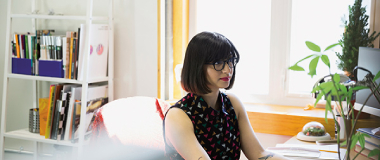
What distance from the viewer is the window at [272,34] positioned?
2.35 meters

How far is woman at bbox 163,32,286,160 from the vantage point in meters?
1.28

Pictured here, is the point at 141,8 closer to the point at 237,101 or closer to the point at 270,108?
the point at 270,108

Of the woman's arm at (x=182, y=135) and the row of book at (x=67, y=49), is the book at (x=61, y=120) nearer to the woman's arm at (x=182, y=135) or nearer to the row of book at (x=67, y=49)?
the row of book at (x=67, y=49)

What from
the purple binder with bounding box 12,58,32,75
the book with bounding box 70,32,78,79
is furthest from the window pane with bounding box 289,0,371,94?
the purple binder with bounding box 12,58,32,75

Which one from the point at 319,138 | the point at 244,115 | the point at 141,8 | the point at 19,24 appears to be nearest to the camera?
the point at 244,115

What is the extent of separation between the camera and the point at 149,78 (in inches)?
103

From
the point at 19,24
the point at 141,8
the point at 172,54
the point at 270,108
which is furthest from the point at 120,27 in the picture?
the point at 270,108

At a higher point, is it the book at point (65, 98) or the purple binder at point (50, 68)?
the purple binder at point (50, 68)

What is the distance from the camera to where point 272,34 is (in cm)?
243

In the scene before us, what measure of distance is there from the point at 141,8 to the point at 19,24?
109 centimetres

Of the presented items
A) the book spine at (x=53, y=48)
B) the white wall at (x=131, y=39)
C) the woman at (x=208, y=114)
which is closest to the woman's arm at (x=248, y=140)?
the woman at (x=208, y=114)

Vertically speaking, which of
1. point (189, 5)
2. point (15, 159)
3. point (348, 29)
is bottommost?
point (15, 159)

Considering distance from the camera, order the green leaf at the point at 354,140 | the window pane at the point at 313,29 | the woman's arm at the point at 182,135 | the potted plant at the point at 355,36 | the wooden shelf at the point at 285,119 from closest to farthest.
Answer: the green leaf at the point at 354,140 → the woman's arm at the point at 182,135 → the potted plant at the point at 355,36 → the wooden shelf at the point at 285,119 → the window pane at the point at 313,29

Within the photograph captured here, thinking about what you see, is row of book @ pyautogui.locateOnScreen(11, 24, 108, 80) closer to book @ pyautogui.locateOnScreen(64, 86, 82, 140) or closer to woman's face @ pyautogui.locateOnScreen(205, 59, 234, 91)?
book @ pyautogui.locateOnScreen(64, 86, 82, 140)
